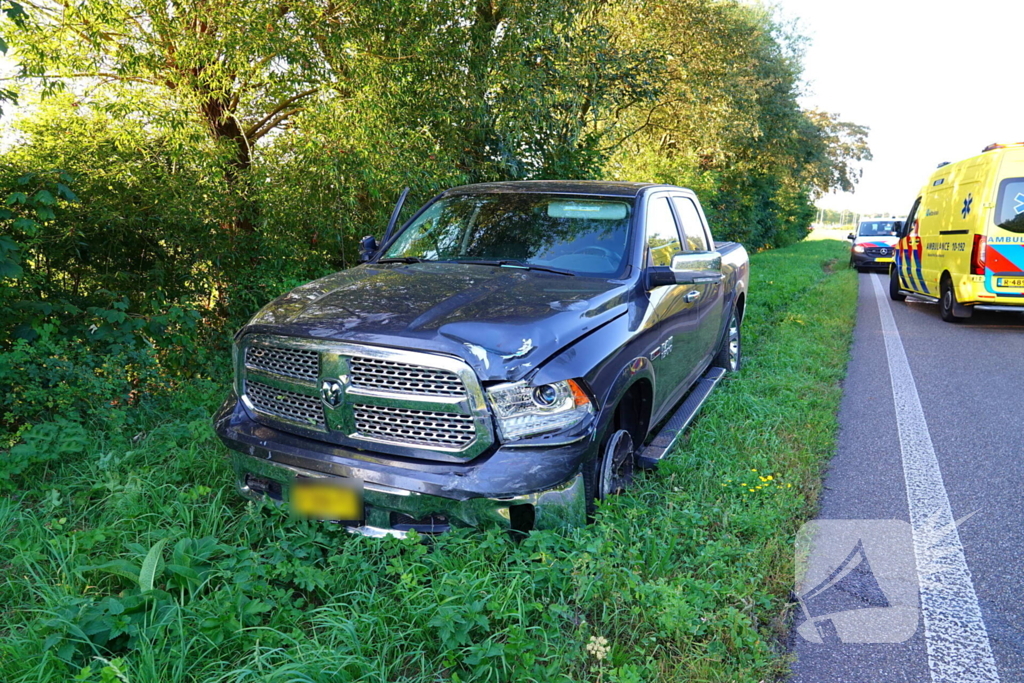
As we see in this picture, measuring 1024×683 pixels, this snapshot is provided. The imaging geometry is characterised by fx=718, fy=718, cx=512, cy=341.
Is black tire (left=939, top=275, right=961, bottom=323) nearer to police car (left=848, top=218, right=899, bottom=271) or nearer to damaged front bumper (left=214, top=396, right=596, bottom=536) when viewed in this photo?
police car (left=848, top=218, right=899, bottom=271)

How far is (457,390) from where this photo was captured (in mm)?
2891

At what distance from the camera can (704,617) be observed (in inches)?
110

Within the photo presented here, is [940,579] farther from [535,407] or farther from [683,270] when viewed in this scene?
[535,407]

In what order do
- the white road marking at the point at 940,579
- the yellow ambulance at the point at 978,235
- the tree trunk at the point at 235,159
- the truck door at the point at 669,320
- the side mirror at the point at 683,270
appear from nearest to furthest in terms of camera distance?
the white road marking at the point at 940,579
the side mirror at the point at 683,270
the truck door at the point at 669,320
the tree trunk at the point at 235,159
the yellow ambulance at the point at 978,235

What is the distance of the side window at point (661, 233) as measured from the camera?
4438 millimetres

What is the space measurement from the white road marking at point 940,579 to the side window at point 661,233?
Answer: 6.61 ft

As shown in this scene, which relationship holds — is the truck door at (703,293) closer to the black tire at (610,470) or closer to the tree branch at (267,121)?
the black tire at (610,470)

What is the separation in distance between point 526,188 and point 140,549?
3034 mm

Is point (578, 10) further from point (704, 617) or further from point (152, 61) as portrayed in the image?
point (704, 617)

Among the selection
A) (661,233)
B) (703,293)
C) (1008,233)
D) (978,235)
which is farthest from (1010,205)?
(661,233)

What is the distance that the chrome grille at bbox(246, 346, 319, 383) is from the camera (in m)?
3.11

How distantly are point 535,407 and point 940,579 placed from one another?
6.68ft

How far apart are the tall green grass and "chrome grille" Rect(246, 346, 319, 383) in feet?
2.10

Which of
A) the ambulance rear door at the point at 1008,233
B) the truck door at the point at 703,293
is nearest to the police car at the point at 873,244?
the ambulance rear door at the point at 1008,233
